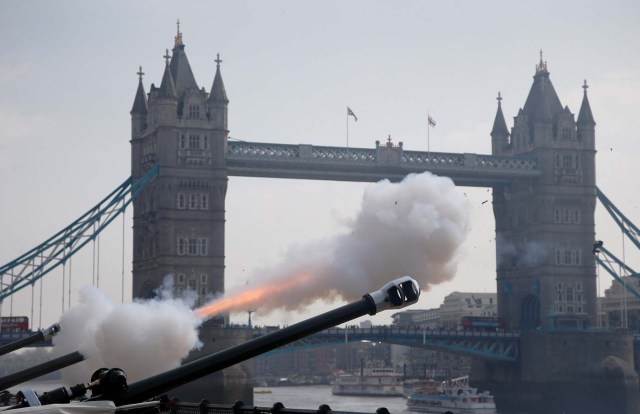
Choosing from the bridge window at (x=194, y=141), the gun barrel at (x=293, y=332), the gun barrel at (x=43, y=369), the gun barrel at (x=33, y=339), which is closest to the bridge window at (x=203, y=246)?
the bridge window at (x=194, y=141)

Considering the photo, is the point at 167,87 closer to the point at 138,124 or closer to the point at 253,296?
the point at 138,124

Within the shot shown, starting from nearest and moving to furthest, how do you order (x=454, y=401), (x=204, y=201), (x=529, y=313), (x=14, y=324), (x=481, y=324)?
(x=204, y=201), (x=14, y=324), (x=454, y=401), (x=481, y=324), (x=529, y=313)

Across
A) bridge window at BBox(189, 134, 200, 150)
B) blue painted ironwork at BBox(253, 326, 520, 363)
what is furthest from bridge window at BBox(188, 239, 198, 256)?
blue painted ironwork at BBox(253, 326, 520, 363)

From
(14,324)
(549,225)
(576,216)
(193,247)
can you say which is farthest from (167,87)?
(576,216)

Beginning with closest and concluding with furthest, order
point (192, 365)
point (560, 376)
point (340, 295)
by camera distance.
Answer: point (192, 365), point (340, 295), point (560, 376)

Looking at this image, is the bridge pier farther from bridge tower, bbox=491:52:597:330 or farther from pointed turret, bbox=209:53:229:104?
pointed turret, bbox=209:53:229:104

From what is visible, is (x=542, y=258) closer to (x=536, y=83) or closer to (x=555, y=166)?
(x=555, y=166)

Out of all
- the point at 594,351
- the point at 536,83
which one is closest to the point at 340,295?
the point at 594,351

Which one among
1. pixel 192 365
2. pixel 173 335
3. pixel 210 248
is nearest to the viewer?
pixel 192 365
